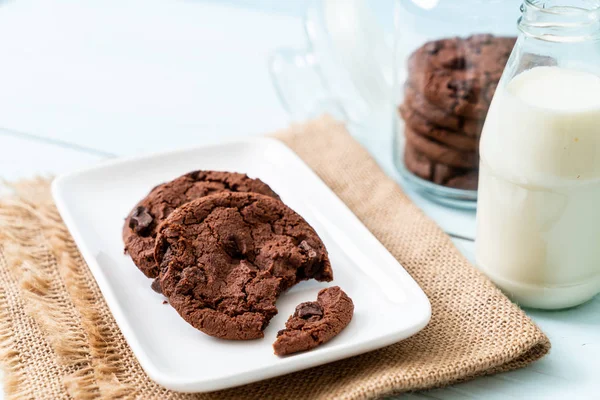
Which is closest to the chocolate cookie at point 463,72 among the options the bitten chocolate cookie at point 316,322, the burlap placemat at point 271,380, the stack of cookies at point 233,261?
the burlap placemat at point 271,380

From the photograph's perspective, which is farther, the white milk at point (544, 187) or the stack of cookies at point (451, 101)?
the stack of cookies at point (451, 101)

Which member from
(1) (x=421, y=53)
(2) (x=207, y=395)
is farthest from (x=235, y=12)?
(2) (x=207, y=395)

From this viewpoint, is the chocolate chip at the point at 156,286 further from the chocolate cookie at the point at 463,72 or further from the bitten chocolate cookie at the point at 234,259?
the chocolate cookie at the point at 463,72

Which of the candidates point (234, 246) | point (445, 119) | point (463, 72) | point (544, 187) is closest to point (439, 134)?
point (445, 119)

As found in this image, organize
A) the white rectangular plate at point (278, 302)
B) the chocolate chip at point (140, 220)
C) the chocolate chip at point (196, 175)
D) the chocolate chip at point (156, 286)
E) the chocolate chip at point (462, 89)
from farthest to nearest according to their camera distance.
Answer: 1. the chocolate chip at point (462, 89)
2. the chocolate chip at point (196, 175)
3. the chocolate chip at point (140, 220)
4. the chocolate chip at point (156, 286)
5. the white rectangular plate at point (278, 302)

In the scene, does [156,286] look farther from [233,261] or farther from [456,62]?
[456,62]

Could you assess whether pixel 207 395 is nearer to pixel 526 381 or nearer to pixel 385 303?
pixel 385 303
